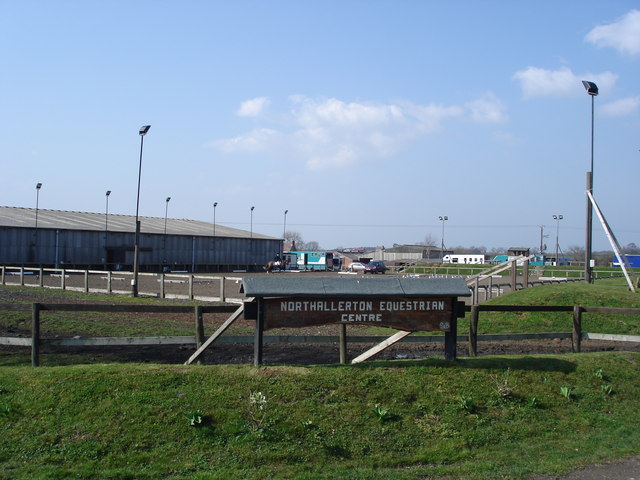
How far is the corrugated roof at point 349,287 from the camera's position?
8156mm

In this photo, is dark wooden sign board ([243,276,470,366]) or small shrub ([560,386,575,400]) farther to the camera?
small shrub ([560,386,575,400])

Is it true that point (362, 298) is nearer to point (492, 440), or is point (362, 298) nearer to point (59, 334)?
point (492, 440)

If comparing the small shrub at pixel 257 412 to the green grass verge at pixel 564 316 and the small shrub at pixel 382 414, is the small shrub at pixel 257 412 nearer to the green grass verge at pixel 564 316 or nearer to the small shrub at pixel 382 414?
the small shrub at pixel 382 414

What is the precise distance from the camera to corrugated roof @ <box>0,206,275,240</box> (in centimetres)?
6012

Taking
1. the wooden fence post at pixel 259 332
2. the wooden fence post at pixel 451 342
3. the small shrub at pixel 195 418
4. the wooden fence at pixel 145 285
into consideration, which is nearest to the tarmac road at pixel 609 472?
the wooden fence post at pixel 451 342

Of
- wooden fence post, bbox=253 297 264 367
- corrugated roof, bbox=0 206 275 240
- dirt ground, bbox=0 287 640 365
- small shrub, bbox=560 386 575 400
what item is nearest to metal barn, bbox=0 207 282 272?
corrugated roof, bbox=0 206 275 240

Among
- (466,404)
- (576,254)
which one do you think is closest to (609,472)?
(466,404)

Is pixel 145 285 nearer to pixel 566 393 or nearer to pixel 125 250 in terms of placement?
pixel 566 393

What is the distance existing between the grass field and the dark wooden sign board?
0.61 meters

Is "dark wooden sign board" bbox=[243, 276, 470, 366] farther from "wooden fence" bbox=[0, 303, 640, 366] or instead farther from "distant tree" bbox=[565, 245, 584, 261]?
"distant tree" bbox=[565, 245, 584, 261]

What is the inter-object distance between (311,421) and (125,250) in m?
62.8

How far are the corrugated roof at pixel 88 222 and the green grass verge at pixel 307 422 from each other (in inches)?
2151

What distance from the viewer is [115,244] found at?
6531cm

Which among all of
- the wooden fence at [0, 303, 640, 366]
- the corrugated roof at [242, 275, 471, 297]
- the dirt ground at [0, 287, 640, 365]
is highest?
the corrugated roof at [242, 275, 471, 297]
